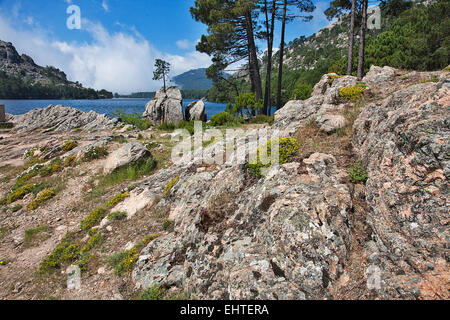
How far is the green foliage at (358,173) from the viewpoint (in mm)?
4641

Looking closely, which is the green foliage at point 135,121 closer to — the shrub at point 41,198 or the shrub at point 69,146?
the shrub at point 69,146

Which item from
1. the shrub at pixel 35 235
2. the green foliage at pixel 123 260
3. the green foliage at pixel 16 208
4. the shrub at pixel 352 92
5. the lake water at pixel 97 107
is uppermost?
the lake water at pixel 97 107

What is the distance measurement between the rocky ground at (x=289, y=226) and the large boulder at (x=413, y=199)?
0.02 metres

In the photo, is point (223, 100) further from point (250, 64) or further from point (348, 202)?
point (348, 202)

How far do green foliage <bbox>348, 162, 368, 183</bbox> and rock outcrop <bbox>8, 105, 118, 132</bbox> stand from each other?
2700 cm

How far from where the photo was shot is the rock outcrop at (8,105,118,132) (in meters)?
26.5

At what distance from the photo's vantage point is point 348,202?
4.07 meters

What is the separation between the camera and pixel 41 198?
9750 millimetres

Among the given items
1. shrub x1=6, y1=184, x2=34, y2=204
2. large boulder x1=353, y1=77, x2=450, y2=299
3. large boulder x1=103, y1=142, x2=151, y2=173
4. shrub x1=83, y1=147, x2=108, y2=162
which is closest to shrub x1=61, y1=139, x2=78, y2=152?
shrub x1=83, y1=147, x2=108, y2=162

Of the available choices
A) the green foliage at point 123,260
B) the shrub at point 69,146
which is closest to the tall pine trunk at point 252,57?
the shrub at point 69,146

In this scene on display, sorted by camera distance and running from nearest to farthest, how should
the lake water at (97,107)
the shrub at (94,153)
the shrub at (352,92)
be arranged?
the shrub at (352,92) → the shrub at (94,153) → the lake water at (97,107)

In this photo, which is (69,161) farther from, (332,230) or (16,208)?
(332,230)

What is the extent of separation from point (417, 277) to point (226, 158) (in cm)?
661

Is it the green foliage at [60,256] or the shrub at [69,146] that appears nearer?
the green foliage at [60,256]
